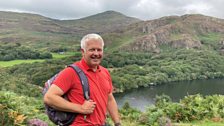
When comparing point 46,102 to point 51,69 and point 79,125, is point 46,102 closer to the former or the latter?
point 79,125

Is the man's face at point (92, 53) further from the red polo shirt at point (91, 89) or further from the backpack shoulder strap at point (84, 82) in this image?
the backpack shoulder strap at point (84, 82)

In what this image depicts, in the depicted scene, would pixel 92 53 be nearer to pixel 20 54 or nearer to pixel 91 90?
pixel 91 90

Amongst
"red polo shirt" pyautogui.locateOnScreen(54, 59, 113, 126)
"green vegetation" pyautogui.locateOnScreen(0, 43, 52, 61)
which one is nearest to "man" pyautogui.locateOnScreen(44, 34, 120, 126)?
"red polo shirt" pyautogui.locateOnScreen(54, 59, 113, 126)

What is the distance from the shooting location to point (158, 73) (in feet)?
427

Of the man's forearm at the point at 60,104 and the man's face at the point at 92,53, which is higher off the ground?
the man's face at the point at 92,53

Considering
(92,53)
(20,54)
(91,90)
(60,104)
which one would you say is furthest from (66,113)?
(20,54)

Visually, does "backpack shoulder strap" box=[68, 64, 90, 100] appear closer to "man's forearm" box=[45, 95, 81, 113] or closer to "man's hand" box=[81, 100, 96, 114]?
"man's hand" box=[81, 100, 96, 114]

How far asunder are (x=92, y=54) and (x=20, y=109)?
4.98 m

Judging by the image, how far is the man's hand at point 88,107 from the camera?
396 cm

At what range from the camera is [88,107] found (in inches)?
156

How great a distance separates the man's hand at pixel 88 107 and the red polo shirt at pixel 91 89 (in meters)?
0.08

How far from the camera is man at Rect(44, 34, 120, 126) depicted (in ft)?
12.9

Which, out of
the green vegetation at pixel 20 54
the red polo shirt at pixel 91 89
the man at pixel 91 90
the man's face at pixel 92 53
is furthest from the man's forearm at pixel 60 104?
the green vegetation at pixel 20 54

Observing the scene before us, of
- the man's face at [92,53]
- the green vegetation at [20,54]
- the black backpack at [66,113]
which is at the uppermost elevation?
the man's face at [92,53]
